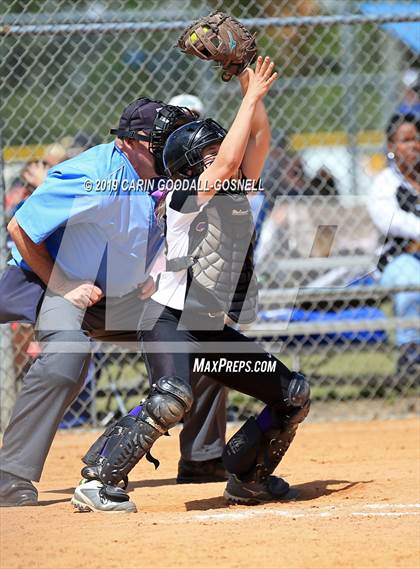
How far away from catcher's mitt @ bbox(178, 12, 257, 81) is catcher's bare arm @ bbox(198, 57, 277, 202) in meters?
0.14

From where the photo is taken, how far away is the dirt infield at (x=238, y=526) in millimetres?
3457

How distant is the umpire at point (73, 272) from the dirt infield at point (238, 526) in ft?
1.31

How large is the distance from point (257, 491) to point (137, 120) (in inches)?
72.4

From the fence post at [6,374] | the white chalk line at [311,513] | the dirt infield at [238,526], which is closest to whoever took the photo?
the dirt infield at [238,526]

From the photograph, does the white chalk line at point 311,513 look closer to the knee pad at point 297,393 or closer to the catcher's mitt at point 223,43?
the knee pad at point 297,393

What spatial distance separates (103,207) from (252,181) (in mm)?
787

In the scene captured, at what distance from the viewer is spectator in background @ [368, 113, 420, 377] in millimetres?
7938

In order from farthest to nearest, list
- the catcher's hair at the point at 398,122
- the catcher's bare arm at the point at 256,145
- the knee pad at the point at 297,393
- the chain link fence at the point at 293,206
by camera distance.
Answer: the catcher's hair at the point at 398,122 → the chain link fence at the point at 293,206 → the knee pad at the point at 297,393 → the catcher's bare arm at the point at 256,145

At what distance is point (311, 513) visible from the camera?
14.0 ft

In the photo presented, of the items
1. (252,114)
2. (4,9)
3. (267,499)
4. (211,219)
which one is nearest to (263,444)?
(267,499)

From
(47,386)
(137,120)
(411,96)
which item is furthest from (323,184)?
(47,386)

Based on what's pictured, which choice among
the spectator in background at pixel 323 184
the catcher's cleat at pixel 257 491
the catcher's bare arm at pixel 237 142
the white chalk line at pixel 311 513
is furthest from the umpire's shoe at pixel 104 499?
the spectator in background at pixel 323 184

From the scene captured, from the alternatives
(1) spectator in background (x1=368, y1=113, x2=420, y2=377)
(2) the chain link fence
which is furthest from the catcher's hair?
(2) the chain link fence

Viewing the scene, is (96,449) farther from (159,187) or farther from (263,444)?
(159,187)
